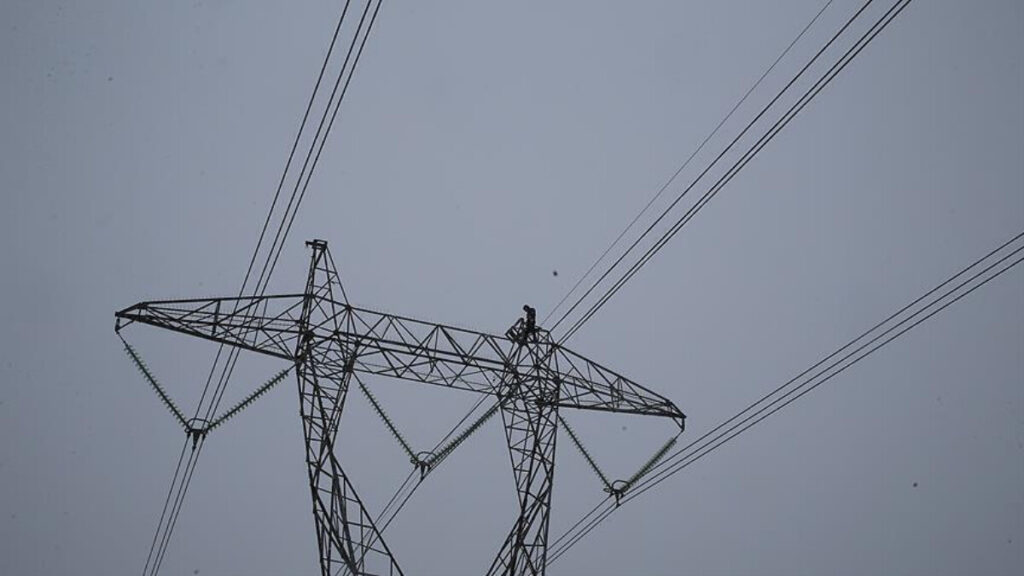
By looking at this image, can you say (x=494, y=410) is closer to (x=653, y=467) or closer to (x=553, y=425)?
(x=553, y=425)

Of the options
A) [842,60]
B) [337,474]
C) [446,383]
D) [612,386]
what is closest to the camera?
[842,60]

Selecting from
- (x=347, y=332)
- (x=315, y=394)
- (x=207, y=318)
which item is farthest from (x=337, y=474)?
(x=207, y=318)

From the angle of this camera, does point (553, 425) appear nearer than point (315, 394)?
No

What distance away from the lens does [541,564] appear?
12.5m

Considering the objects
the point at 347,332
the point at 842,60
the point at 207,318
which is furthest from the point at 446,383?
the point at 842,60

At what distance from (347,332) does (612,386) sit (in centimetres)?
523

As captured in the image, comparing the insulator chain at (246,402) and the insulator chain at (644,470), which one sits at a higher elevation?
the insulator chain at (246,402)

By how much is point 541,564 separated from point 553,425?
2.41 meters

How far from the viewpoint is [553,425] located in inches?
522

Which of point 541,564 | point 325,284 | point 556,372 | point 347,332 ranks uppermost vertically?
point 325,284

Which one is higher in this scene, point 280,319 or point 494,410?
point 280,319

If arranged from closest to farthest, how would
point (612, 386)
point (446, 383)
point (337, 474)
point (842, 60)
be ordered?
1. point (842, 60)
2. point (337, 474)
3. point (446, 383)
4. point (612, 386)

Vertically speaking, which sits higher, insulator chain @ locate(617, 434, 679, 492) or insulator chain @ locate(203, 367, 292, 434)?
insulator chain @ locate(203, 367, 292, 434)

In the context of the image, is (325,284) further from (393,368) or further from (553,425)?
(553,425)
